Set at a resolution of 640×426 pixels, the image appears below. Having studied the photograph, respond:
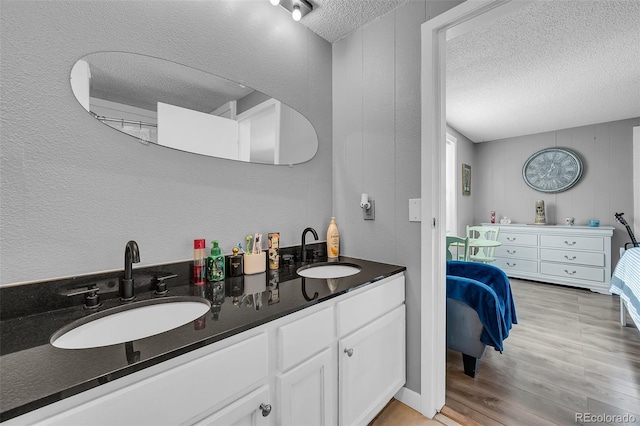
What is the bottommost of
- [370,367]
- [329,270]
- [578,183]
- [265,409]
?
[370,367]

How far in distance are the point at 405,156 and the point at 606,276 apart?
418 centimetres

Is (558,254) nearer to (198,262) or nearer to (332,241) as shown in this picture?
(332,241)

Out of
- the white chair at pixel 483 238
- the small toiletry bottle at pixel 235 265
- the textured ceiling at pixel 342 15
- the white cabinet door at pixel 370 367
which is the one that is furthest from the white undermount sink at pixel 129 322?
the white chair at pixel 483 238

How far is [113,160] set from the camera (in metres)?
1.06

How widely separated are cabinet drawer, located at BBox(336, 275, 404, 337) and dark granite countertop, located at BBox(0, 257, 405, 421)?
0.07m

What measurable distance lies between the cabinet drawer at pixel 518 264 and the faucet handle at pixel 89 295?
5.31 m

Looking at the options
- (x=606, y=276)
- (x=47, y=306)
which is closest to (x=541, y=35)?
(x=47, y=306)

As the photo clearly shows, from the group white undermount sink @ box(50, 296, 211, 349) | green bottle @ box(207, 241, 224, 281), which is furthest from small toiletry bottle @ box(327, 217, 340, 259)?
white undermount sink @ box(50, 296, 211, 349)

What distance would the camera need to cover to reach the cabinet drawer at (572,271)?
3.74m

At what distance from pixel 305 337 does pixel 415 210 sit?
0.90 metres

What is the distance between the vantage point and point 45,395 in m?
0.49

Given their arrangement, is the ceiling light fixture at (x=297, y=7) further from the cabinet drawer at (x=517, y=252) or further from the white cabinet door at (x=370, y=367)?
the cabinet drawer at (x=517, y=252)

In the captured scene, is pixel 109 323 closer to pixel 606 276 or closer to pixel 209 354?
pixel 209 354

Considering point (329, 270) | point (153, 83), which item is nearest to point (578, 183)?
point (329, 270)
